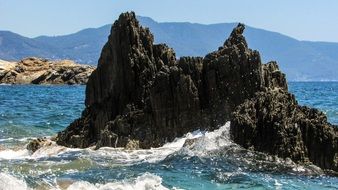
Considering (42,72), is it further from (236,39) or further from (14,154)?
(236,39)

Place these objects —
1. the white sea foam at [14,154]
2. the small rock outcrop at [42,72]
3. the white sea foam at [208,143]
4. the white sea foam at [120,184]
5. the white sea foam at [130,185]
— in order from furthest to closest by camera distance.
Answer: the small rock outcrop at [42,72]
the white sea foam at [14,154]
the white sea foam at [208,143]
the white sea foam at [130,185]
the white sea foam at [120,184]

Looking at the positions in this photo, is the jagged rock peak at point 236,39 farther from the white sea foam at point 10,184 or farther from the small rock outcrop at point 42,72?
the small rock outcrop at point 42,72

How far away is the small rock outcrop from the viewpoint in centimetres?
12200

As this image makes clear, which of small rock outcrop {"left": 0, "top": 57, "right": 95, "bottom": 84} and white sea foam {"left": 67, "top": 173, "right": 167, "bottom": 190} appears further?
small rock outcrop {"left": 0, "top": 57, "right": 95, "bottom": 84}

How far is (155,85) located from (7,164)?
5686 mm

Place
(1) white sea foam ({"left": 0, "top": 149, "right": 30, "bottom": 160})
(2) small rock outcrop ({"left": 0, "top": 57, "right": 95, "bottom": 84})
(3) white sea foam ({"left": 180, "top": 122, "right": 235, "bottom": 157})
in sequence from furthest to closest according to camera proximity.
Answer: (2) small rock outcrop ({"left": 0, "top": 57, "right": 95, "bottom": 84}) → (1) white sea foam ({"left": 0, "top": 149, "right": 30, "bottom": 160}) → (3) white sea foam ({"left": 180, "top": 122, "right": 235, "bottom": 157})

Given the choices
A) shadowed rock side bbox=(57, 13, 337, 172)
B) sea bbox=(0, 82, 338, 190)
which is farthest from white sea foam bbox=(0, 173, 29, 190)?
shadowed rock side bbox=(57, 13, 337, 172)

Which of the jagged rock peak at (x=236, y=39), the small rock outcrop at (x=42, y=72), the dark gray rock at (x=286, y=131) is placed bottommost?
the small rock outcrop at (x=42, y=72)

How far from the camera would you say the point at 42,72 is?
125 m

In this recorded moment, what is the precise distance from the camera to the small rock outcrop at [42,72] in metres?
122

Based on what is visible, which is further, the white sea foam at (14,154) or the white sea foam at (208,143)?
the white sea foam at (14,154)

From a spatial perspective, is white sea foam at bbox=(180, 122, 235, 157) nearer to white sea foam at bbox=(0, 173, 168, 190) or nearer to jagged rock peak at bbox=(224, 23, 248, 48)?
white sea foam at bbox=(0, 173, 168, 190)

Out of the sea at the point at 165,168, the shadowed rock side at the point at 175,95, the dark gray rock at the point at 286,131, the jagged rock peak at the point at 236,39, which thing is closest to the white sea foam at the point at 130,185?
the sea at the point at 165,168

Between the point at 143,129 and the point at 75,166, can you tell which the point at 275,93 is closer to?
the point at 143,129
